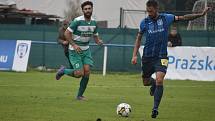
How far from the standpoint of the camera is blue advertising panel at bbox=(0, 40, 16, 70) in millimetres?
29750

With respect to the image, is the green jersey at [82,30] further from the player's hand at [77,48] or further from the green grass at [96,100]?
the green grass at [96,100]

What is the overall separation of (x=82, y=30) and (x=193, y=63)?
10.6 m

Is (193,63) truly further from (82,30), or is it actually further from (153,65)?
(153,65)

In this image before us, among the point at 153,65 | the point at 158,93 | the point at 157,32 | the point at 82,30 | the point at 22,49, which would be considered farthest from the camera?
the point at 22,49

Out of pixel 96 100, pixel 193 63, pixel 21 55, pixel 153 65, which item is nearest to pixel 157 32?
pixel 153 65

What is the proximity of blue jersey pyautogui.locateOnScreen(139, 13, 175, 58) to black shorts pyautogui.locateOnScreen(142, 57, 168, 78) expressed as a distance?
4.2 inches

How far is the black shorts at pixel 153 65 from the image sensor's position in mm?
14320

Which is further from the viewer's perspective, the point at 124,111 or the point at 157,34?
the point at 157,34

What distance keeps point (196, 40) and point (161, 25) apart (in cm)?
1730

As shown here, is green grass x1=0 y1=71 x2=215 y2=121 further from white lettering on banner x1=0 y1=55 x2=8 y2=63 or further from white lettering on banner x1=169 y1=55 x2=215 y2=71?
white lettering on banner x1=0 y1=55 x2=8 y2=63

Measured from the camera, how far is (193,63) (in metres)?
26.8

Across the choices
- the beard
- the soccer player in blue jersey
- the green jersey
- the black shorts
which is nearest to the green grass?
the black shorts

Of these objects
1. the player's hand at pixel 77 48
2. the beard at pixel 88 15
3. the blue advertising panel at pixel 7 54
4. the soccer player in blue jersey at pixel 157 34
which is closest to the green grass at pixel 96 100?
the soccer player in blue jersey at pixel 157 34

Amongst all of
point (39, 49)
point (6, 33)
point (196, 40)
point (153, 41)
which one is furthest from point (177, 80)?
point (153, 41)
